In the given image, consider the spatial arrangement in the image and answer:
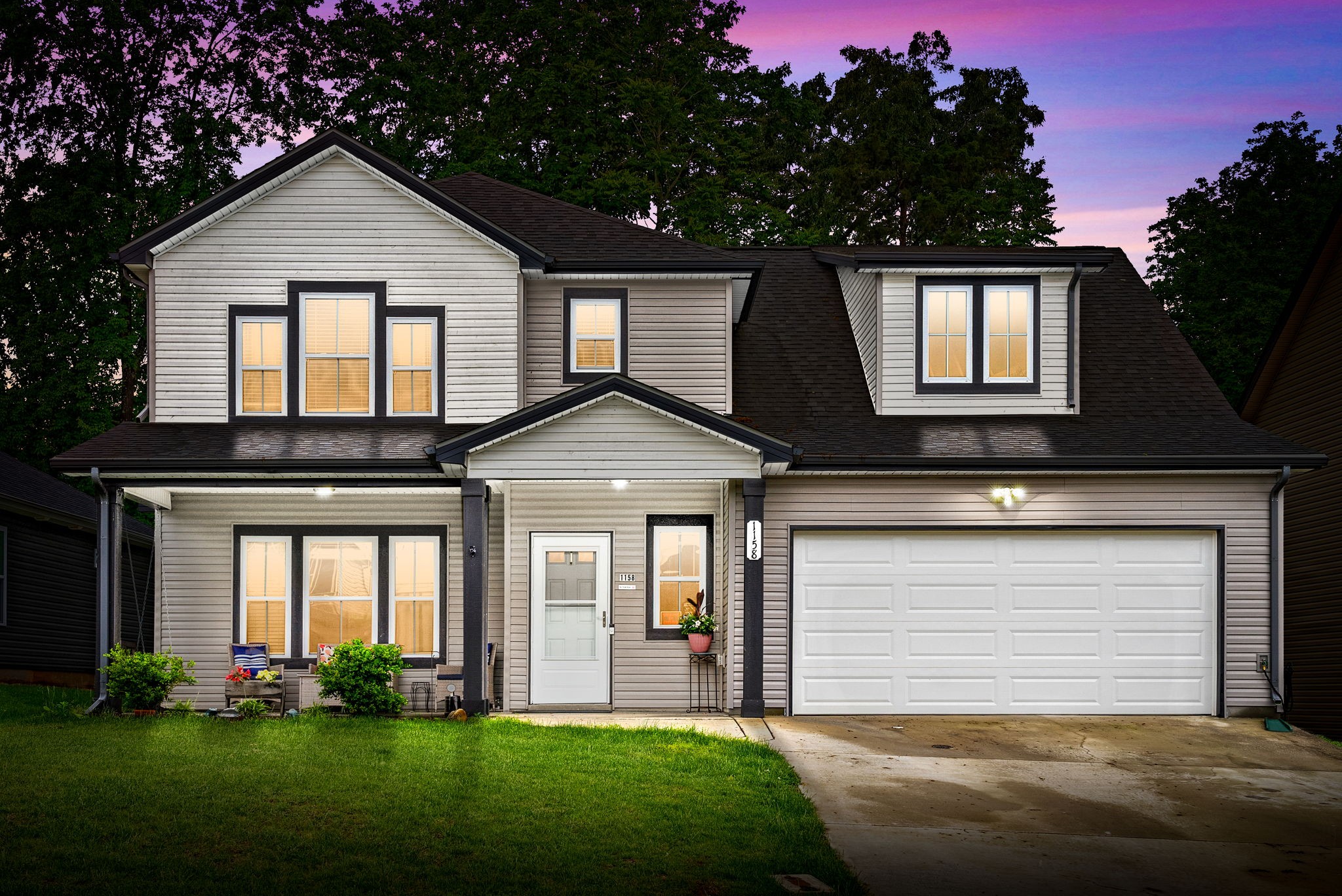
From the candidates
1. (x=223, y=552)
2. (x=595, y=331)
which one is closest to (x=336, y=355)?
(x=223, y=552)

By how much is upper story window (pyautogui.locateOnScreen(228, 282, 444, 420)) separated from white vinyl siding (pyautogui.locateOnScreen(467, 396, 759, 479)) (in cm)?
215

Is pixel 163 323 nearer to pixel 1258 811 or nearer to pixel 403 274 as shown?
pixel 403 274

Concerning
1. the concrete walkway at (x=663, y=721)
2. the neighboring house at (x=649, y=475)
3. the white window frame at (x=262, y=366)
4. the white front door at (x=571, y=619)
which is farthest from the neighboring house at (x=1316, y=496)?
the white window frame at (x=262, y=366)

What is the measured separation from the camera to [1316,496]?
1784cm

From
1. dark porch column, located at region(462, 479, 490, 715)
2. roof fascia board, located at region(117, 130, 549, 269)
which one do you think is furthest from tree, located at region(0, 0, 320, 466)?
dark porch column, located at region(462, 479, 490, 715)

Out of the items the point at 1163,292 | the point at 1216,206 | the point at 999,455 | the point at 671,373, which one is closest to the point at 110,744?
the point at 671,373

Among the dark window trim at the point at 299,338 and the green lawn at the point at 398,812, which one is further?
the dark window trim at the point at 299,338

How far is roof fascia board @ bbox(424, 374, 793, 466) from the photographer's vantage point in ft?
42.0

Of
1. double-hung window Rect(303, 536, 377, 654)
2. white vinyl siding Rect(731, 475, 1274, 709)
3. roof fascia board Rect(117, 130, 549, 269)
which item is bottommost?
double-hung window Rect(303, 536, 377, 654)

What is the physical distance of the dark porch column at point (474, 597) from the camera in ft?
42.5

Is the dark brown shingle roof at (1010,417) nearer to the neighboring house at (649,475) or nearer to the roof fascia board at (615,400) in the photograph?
the neighboring house at (649,475)

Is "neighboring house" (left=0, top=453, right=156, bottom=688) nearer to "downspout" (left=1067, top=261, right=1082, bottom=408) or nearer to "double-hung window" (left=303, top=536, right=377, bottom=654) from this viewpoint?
"double-hung window" (left=303, top=536, right=377, bottom=654)

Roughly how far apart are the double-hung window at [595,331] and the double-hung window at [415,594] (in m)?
3.07

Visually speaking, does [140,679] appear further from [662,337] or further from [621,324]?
[662,337]
